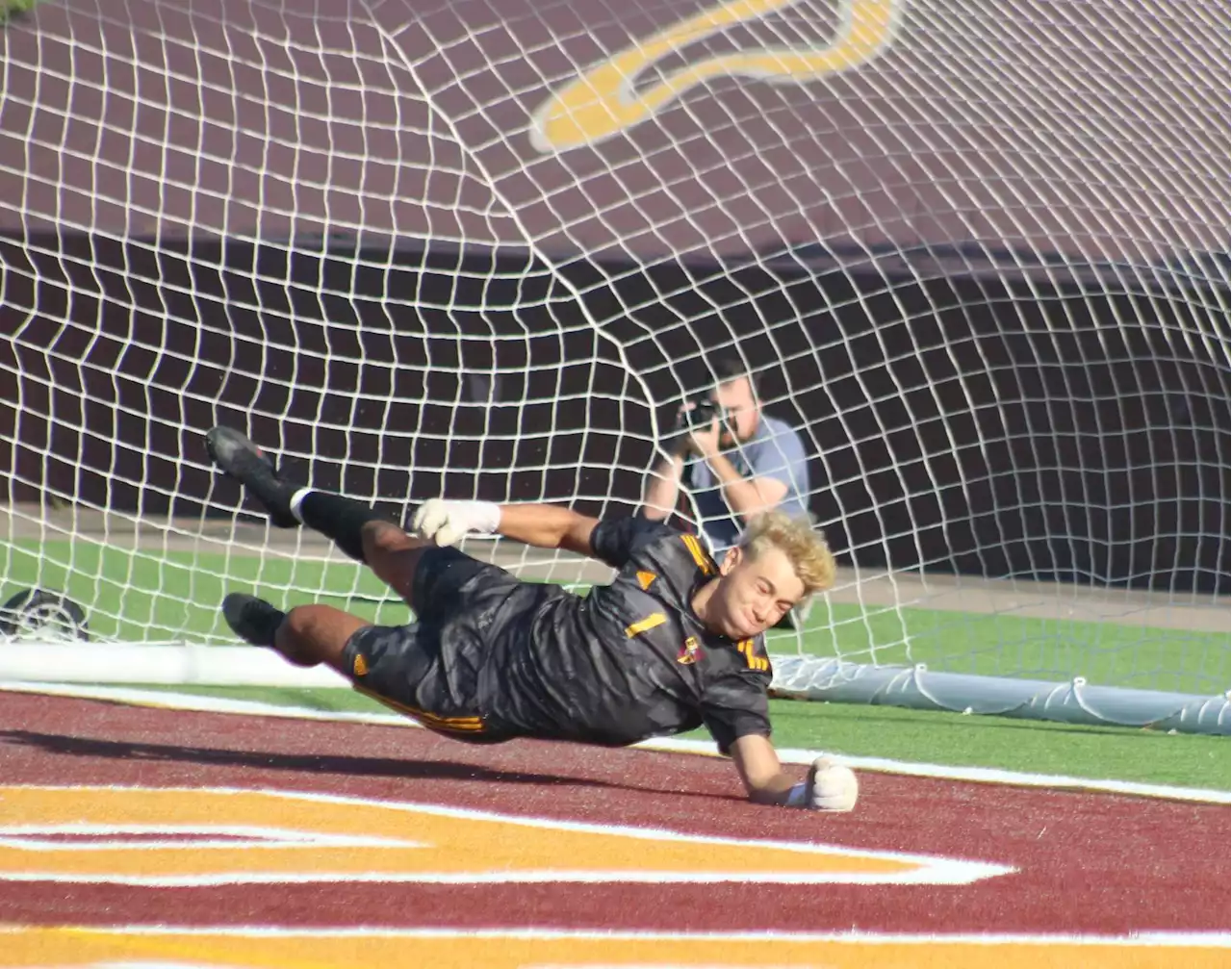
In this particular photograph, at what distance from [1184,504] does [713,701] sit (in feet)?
29.9

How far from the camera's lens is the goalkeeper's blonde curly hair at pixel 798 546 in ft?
16.1

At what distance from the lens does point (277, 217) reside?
37.6 feet

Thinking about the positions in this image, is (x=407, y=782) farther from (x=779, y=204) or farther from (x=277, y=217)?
(x=277, y=217)

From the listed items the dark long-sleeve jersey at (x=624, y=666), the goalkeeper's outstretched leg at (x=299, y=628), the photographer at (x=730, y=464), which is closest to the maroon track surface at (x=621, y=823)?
the dark long-sleeve jersey at (x=624, y=666)

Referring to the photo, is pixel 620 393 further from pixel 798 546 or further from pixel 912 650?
pixel 798 546

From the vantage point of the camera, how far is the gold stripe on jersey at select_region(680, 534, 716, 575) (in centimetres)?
521

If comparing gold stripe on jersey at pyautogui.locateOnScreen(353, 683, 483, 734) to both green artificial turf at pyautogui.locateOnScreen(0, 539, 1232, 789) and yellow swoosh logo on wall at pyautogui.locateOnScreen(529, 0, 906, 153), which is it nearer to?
green artificial turf at pyautogui.locateOnScreen(0, 539, 1232, 789)

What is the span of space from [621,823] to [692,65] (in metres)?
5.01

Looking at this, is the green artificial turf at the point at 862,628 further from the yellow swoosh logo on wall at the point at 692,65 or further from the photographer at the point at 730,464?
the yellow swoosh logo on wall at the point at 692,65

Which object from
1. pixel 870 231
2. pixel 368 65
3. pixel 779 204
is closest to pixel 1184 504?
pixel 870 231

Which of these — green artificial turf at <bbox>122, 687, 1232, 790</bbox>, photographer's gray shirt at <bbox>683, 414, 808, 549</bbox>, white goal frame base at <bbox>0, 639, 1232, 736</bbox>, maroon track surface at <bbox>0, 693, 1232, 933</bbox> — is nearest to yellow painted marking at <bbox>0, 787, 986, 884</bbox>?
maroon track surface at <bbox>0, 693, 1232, 933</bbox>

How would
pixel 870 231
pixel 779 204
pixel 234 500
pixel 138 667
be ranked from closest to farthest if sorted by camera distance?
1. pixel 138 667
2. pixel 779 204
3. pixel 870 231
4. pixel 234 500

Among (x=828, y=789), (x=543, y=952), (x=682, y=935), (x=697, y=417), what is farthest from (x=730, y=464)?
(x=543, y=952)

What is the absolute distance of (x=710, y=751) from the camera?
6.48m
